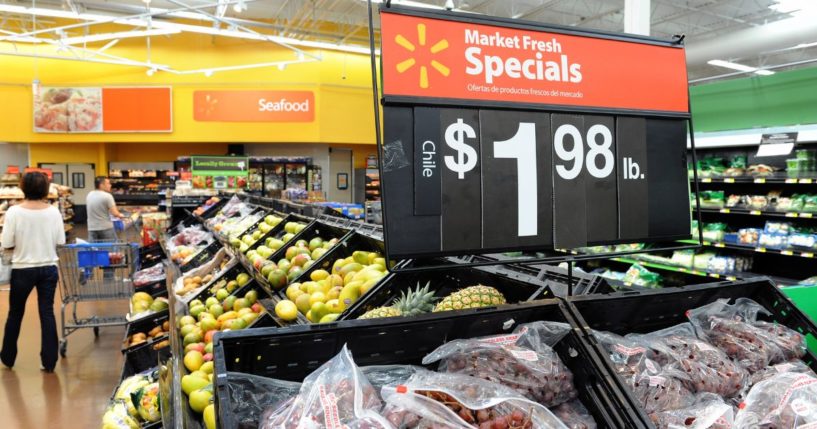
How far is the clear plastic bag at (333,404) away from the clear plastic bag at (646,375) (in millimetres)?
565

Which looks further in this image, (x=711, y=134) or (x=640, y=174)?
(x=711, y=134)

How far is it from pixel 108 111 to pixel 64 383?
520 inches

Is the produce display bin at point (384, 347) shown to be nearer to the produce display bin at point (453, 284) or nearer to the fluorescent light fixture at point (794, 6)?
the produce display bin at point (453, 284)

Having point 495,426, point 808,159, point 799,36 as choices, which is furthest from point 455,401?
point 799,36

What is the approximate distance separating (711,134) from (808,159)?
4.87ft

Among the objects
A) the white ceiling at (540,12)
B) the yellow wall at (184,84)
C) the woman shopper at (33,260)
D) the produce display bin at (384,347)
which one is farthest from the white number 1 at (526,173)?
the yellow wall at (184,84)

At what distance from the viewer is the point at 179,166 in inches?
617

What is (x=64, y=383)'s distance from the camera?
4410 mm

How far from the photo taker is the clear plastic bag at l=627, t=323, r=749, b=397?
51.6 inches

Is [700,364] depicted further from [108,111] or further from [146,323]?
[108,111]

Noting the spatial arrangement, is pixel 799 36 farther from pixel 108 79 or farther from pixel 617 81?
pixel 108 79

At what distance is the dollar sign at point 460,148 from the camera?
4.21 ft

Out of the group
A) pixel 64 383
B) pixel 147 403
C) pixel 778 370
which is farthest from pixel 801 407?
pixel 64 383

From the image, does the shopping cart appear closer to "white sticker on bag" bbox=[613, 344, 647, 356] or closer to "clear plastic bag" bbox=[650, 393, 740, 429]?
"white sticker on bag" bbox=[613, 344, 647, 356]
